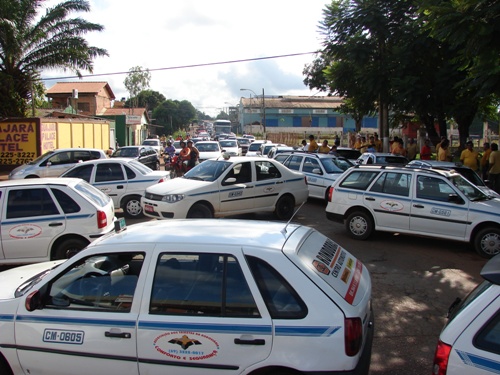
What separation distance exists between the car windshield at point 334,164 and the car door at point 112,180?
6.07 m

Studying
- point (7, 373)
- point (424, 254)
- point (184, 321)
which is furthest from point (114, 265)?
point (424, 254)

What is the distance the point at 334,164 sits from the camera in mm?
14969

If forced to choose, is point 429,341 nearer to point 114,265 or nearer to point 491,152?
point 114,265

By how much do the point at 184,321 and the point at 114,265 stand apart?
2.58ft

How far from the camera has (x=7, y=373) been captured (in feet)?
12.1

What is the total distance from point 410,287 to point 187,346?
4792 millimetres

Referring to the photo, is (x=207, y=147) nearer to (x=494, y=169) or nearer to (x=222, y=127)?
(x=494, y=169)

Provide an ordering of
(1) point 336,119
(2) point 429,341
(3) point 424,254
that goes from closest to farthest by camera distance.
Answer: (2) point 429,341 → (3) point 424,254 → (1) point 336,119

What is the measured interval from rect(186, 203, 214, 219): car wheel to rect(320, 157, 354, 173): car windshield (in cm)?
506

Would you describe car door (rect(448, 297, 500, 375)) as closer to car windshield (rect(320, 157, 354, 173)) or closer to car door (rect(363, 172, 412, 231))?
car door (rect(363, 172, 412, 231))

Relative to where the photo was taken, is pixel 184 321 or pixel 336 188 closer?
pixel 184 321

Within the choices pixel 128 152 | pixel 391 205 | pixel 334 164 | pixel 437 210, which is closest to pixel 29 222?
pixel 391 205

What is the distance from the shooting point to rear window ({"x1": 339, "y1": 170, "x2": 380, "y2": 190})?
397 inches

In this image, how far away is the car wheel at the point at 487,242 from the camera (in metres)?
8.63
